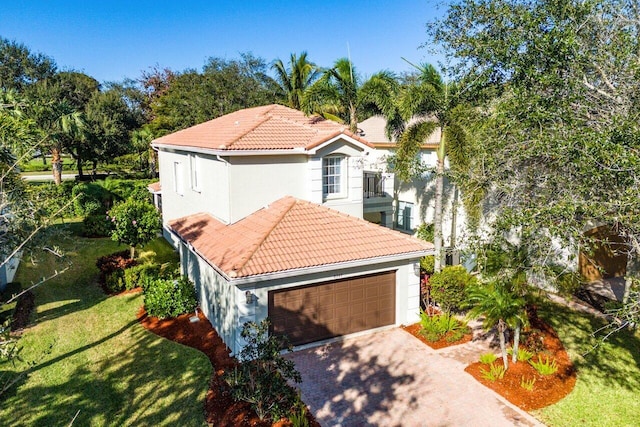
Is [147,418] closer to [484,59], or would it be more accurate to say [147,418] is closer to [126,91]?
[484,59]

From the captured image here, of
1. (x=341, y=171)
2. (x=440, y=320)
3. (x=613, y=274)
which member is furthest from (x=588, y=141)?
(x=613, y=274)

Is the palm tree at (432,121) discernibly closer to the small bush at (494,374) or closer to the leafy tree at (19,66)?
the small bush at (494,374)

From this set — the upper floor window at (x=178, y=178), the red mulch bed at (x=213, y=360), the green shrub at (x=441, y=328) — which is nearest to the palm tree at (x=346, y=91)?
the upper floor window at (x=178, y=178)

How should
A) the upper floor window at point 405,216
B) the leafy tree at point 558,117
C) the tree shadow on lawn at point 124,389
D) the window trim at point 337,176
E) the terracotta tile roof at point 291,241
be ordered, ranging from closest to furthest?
the leafy tree at point 558,117, the tree shadow on lawn at point 124,389, the terracotta tile roof at point 291,241, the window trim at point 337,176, the upper floor window at point 405,216

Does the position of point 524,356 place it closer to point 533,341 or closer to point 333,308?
point 533,341

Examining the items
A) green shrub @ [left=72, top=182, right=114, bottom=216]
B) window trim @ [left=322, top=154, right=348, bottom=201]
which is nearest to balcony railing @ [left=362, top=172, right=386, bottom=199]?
window trim @ [left=322, top=154, right=348, bottom=201]
